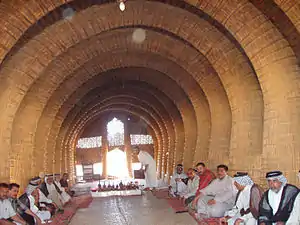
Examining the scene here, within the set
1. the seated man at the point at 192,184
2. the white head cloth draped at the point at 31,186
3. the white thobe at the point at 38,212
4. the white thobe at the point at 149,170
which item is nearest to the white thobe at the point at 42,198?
the white thobe at the point at 38,212

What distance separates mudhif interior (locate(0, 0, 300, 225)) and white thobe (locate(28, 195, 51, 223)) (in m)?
0.03

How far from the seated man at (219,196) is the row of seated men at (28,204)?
3.16 meters

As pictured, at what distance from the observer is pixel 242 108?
830cm

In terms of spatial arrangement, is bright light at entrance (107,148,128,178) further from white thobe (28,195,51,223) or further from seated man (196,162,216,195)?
white thobe (28,195,51,223)

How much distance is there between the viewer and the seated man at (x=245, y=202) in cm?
594

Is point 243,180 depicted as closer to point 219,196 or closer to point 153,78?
point 219,196

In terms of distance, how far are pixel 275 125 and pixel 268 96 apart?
1.77 feet

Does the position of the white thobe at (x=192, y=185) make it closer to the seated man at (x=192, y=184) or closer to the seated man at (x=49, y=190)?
the seated man at (x=192, y=184)

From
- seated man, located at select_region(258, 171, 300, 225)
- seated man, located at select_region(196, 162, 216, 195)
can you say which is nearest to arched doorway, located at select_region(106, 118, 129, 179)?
seated man, located at select_region(196, 162, 216, 195)

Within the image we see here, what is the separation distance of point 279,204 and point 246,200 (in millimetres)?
1209

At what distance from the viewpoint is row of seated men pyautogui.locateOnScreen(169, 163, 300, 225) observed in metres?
5.14

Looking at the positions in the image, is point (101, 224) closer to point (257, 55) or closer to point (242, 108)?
point (242, 108)

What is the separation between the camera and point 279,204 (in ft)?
17.0

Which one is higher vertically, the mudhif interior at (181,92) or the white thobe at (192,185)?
the mudhif interior at (181,92)
